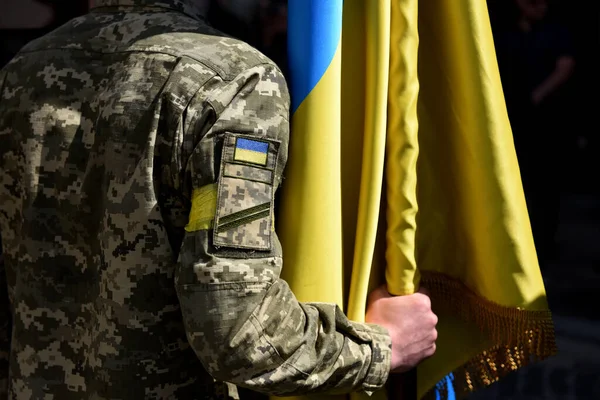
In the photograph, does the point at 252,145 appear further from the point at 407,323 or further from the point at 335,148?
the point at 407,323

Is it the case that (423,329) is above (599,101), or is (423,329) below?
below

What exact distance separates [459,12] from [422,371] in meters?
0.70

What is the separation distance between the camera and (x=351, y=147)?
1486mm

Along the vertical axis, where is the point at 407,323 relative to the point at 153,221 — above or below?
below

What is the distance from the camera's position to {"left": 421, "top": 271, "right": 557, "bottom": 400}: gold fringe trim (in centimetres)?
152

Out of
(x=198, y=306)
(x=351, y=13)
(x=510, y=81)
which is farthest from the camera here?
(x=510, y=81)

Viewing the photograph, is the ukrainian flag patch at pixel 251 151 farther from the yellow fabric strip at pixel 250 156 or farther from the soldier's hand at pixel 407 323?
the soldier's hand at pixel 407 323

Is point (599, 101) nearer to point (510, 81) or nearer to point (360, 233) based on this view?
point (510, 81)

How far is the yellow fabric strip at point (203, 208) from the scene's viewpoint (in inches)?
46.5

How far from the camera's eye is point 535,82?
4371 mm

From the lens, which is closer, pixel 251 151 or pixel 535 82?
pixel 251 151

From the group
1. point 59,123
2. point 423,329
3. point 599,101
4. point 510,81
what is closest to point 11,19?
point 510,81

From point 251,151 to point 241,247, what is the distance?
14cm

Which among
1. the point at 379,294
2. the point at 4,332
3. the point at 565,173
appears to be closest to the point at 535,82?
the point at 565,173
